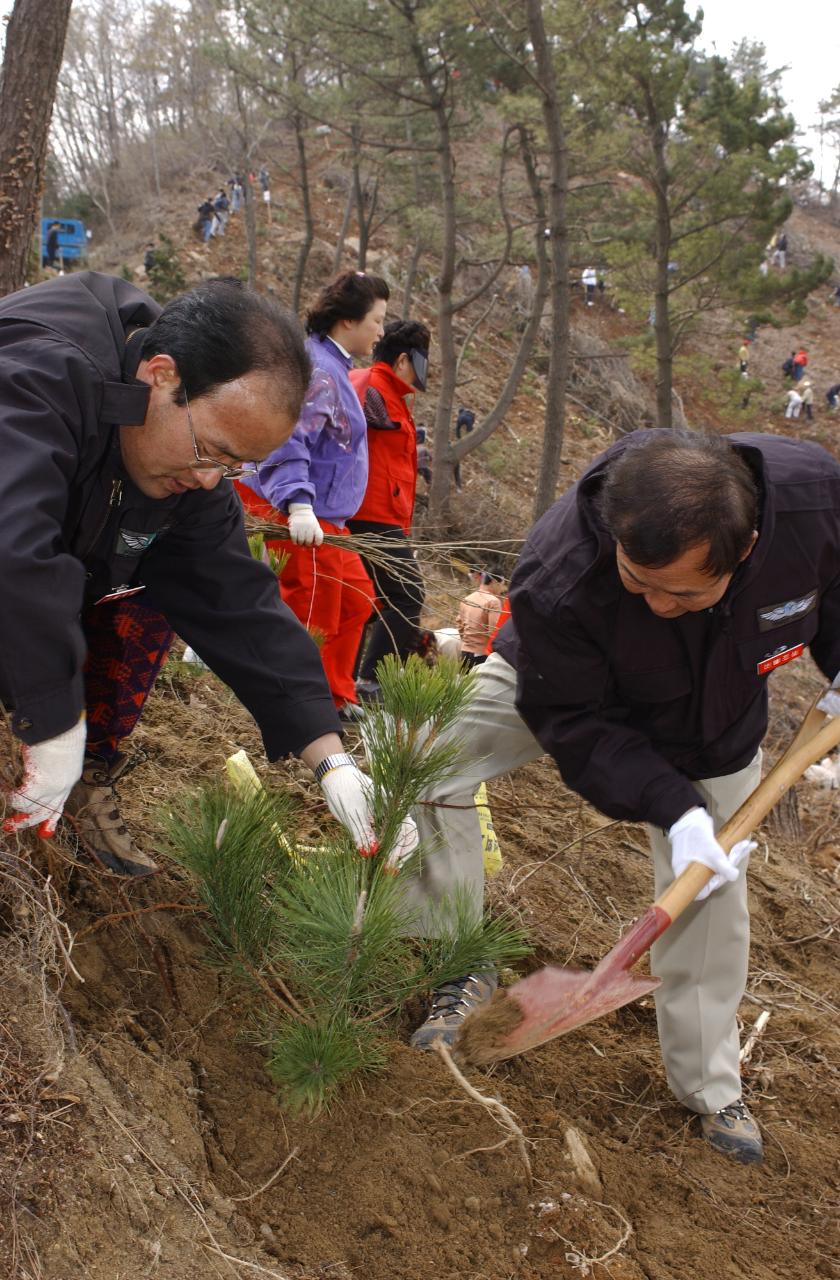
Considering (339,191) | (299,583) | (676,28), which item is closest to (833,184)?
(339,191)

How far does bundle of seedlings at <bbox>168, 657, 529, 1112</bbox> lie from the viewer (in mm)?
1643

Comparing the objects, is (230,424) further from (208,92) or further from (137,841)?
(208,92)

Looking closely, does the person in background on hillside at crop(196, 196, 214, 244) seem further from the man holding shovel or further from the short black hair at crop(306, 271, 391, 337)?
the man holding shovel

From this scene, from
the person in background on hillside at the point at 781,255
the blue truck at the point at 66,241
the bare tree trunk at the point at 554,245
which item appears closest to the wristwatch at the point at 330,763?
the bare tree trunk at the point at 554,245

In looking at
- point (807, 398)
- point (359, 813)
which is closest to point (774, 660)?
point (359, 813)

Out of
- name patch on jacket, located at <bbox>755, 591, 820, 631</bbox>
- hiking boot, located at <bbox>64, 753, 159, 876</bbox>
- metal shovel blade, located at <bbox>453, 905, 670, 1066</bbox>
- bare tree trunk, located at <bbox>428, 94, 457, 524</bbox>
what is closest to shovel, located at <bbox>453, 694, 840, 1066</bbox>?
metal shovel blade, located at <bbox>453, 905, 670, 1066</bbox>

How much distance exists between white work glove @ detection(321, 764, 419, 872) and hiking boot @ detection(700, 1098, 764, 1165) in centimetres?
95

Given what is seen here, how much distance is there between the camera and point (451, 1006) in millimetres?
2174

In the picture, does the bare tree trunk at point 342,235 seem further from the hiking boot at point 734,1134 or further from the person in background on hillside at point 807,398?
the hiking boot at point 734,1134

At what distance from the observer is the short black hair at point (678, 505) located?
5.41ft

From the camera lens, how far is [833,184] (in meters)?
40.1

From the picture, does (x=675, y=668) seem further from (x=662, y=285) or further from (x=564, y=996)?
(x=662, y=285)

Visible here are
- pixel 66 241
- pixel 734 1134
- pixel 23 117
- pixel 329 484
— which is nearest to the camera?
pixel 734 1134

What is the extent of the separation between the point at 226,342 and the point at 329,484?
168cm
